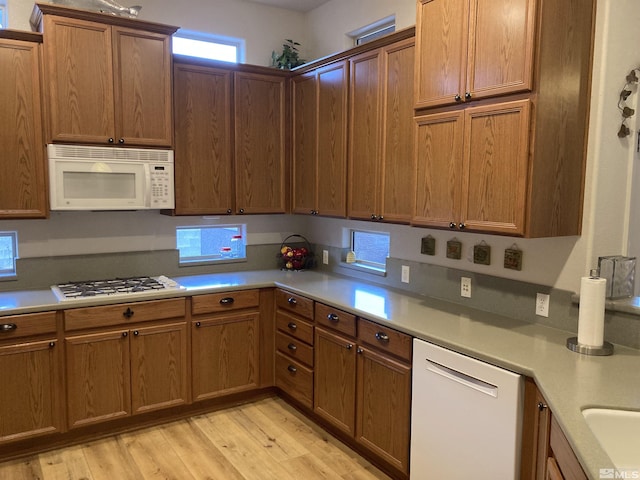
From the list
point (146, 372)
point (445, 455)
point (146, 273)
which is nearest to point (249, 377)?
point (146, 372)

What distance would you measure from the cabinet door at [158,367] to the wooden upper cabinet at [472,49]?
2.12 meters

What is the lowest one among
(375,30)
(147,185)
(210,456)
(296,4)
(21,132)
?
(210,456)

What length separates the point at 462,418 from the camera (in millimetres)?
2264

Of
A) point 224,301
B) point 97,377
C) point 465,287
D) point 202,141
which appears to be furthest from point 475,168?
point 97,377

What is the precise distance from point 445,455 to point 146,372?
1.94 m

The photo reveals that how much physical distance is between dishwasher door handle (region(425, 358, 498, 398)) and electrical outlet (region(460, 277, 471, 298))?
674 millimetres

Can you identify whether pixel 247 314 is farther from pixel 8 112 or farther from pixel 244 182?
pixel 8 112

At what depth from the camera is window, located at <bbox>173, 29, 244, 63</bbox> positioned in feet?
12.9

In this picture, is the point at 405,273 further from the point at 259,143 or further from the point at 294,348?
the point at 259,143

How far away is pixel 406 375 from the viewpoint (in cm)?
258

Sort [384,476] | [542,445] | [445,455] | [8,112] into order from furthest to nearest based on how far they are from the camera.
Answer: [8,112]
[384,476]
[445,455]
[542,445]

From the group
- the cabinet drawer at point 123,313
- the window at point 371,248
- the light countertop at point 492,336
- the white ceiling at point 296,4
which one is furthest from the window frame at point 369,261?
the white ceiling at point 296,4

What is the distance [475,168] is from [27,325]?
2.57 m

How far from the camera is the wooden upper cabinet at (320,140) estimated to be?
137 inches
